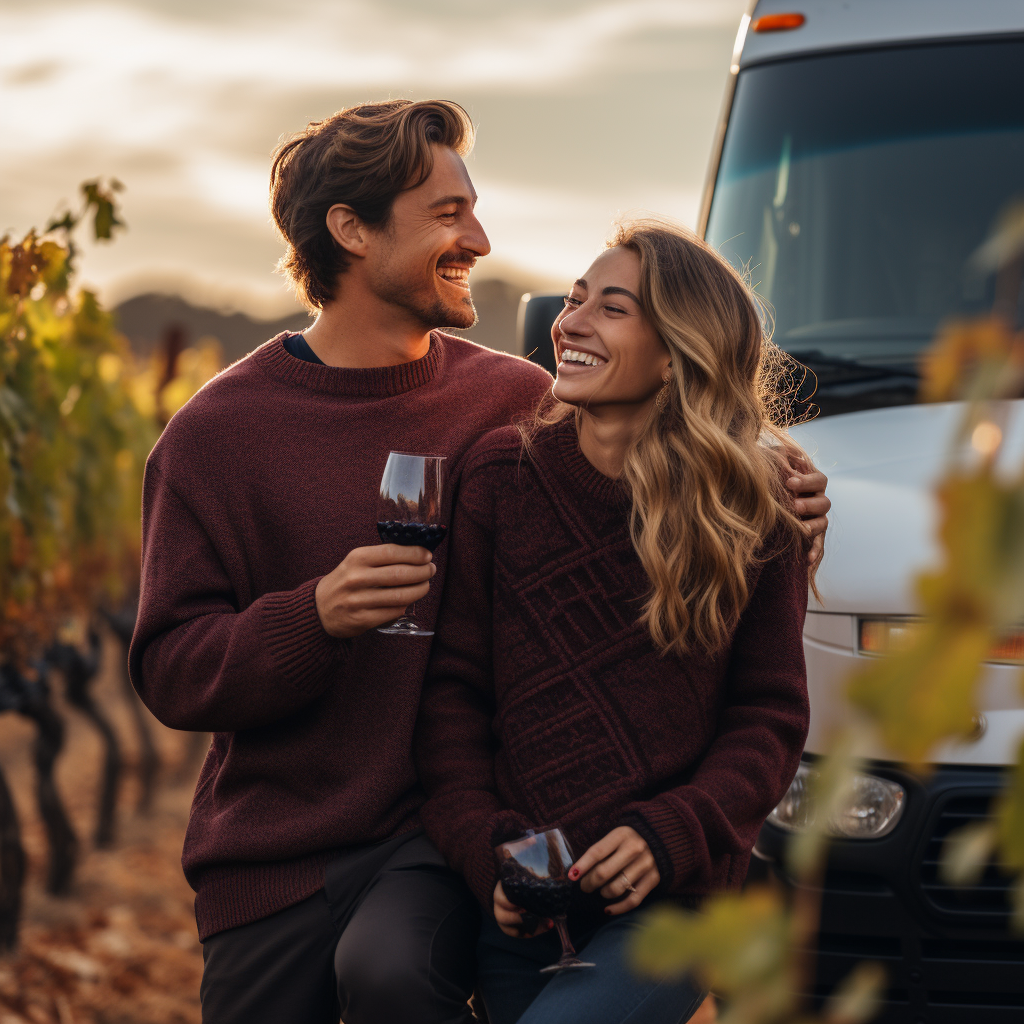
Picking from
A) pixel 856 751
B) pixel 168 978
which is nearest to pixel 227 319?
pixel 168 978

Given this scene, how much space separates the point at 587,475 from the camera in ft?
8.91

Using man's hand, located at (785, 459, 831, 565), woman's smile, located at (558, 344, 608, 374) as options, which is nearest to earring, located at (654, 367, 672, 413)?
woman's smile, located at (558, 344, 608, 374)

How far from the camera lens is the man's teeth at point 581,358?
267cm

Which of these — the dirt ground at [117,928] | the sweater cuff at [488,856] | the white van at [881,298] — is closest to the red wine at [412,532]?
the sweater cuff at [488,856]

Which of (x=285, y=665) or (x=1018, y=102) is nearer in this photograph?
(x=285, y=665)

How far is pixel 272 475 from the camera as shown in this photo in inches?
108

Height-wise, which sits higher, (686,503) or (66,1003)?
(686,503)

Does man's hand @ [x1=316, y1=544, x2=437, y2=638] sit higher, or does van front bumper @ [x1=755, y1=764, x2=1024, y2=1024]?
man's hand @ [x1=316, y1=544, x2=437, y2=638]

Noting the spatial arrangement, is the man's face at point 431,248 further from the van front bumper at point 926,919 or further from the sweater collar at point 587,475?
the van front bumper at point 926,919

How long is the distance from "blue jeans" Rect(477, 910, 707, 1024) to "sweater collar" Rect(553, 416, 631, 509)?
829mm

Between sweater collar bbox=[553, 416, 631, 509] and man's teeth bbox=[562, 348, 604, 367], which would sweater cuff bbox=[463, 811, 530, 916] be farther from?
man's teeth bbox=[562, 348, 604, 367]

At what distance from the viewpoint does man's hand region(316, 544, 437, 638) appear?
2295 millimetres

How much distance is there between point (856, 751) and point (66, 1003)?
5.34m

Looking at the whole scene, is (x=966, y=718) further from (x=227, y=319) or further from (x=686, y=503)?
(x=227, y=319)
